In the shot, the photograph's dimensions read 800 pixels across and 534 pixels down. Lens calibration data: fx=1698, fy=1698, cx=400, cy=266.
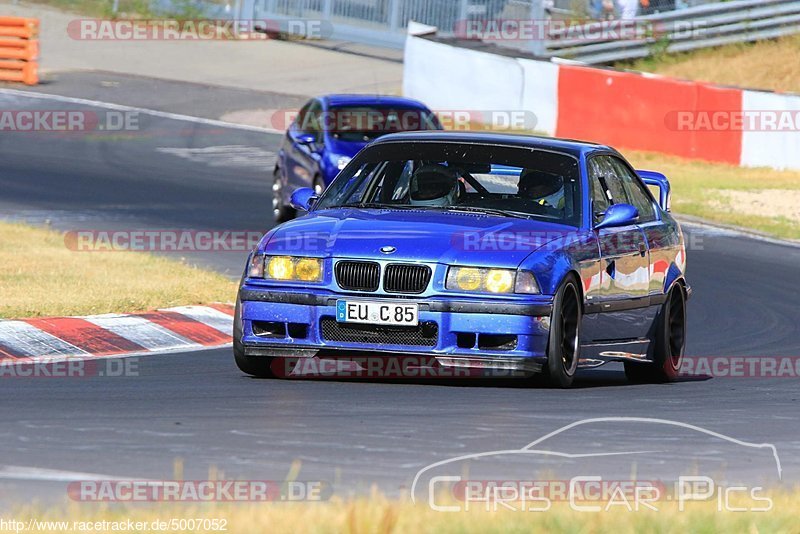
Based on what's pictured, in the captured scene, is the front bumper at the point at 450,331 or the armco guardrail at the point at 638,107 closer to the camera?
the front bumper at the point at 450,331

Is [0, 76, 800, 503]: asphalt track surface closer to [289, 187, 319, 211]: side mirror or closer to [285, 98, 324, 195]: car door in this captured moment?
[289, 187, 319, 211]: side mirror

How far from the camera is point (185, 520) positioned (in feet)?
16.8

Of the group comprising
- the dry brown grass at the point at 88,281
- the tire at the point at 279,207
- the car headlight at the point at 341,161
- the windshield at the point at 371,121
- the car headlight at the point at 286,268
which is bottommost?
the tire at the point at 279,207

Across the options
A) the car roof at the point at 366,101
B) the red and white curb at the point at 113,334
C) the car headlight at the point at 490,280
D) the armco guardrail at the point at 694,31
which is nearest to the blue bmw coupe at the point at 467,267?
the car headlight at the point at 490,280

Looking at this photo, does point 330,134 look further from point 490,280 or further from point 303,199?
point 490,280

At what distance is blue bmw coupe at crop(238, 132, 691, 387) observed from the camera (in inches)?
336

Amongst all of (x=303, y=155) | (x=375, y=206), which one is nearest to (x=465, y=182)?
(x=375, y=206)

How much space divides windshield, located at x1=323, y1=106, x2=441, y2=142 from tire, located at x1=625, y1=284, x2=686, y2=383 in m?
9.45

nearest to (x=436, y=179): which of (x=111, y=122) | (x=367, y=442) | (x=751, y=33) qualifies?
(x=367, y=442)

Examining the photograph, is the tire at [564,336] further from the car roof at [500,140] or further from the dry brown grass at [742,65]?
the dry brown grass at [742,65]

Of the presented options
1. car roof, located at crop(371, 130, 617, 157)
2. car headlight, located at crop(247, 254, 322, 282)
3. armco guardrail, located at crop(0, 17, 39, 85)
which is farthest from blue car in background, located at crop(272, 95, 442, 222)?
armco guardrail, located at crop(0, 17, 39, 85)

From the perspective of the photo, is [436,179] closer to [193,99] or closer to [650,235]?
[650,235]

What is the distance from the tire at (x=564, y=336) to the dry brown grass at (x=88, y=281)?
3.79 m

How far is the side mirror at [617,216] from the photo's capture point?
9461 millimetres
